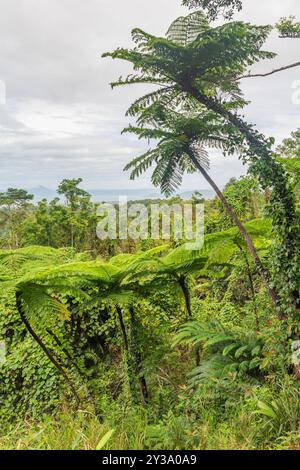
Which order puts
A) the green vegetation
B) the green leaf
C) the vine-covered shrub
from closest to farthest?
1. the green leaf
2. the green vegetation
3. the vine-covered shrub

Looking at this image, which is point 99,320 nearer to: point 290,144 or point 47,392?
point 47,392

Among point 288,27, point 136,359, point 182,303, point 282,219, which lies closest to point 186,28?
point 282,219

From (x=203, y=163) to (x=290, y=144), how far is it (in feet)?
22.5

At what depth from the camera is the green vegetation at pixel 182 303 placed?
248 centimetres

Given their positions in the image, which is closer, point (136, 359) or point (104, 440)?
point (104, 440)

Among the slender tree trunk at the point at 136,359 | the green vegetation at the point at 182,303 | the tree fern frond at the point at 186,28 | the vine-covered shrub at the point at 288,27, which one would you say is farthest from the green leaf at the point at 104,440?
the vine-covered shrub at the point at 288,27

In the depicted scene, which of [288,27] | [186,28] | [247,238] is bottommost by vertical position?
[247,238]

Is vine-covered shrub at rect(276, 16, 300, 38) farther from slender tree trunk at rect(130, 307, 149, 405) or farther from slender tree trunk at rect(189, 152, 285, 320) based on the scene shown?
slender tree trunk at rect(130, 307, 149, 405)

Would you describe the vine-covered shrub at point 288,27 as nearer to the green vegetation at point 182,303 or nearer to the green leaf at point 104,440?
the green vegetation at point 182,303

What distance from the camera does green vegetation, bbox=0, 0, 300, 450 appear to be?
2484 millimetres

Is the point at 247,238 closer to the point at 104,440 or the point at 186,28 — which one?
the point at 186,28

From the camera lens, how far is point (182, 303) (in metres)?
4.32

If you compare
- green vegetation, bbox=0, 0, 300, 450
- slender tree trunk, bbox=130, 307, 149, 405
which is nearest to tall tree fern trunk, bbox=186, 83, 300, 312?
green vegetation, bbox=0, 0, 300, 450
